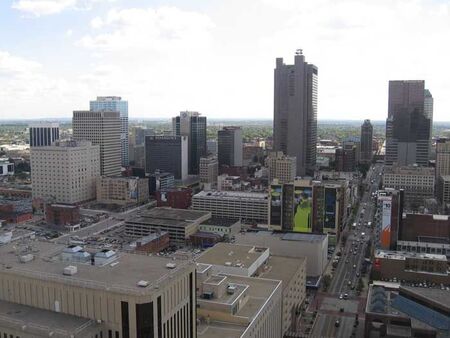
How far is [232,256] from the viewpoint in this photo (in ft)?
141

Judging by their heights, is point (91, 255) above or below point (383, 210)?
above

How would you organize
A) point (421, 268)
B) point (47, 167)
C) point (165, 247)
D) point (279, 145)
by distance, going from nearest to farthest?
point (421, 268), point (165, 247), point (47, 167), point (279, 145)

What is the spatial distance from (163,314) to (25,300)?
594cm

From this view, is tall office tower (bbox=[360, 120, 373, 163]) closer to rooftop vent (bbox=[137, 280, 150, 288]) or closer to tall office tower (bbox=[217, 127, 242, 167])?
tall office tower (bbox=[217, 127, 242, 167])

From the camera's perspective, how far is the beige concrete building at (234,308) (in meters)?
29.1

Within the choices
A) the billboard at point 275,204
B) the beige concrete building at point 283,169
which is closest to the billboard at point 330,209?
the billboard at point 275,204

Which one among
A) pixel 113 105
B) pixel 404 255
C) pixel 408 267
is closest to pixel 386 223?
pixel 404 255

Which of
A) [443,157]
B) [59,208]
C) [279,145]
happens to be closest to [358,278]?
[59,208]

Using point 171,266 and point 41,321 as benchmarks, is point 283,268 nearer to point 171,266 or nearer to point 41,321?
point 171,266

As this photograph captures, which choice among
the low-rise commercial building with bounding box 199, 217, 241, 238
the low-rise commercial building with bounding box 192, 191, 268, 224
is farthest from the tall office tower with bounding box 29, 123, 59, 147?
the low-rise commercial building with bounding box 199, 217, 241, 238

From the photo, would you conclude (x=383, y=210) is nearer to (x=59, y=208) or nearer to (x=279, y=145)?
(x=59, y=208)

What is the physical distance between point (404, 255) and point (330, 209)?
50.1 feet

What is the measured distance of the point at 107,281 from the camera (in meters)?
20.3

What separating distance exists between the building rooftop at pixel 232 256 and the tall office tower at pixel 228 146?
290 feet
